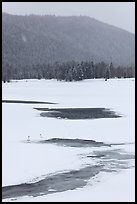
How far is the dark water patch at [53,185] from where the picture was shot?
14327 mm

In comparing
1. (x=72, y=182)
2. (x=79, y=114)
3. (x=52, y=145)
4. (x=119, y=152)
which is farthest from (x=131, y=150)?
(x=79, y=114)

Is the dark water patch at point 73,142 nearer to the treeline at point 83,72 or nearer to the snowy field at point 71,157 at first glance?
the snowy field at point 71,157

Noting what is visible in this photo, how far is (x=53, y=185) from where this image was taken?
15328 mm

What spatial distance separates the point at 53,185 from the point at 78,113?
24845mm

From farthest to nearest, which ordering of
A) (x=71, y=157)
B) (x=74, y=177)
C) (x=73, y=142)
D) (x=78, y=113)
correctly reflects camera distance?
(x=78, y=113) → (x=73, y=142) → (x=71, y=157) → (x=74, y=177)

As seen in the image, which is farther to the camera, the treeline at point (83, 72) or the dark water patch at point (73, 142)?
the treeline at point (83, 72)

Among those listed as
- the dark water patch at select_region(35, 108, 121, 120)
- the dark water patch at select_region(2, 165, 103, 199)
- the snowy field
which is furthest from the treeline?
the dark water patch at select_region(2, 165, 103, 199)

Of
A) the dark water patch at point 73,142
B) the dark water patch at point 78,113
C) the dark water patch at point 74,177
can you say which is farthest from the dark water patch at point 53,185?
the dark water patch at point 78,113

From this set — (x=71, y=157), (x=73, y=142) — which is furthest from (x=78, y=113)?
(x=71, y=157)

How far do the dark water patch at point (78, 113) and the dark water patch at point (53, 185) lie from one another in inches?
750

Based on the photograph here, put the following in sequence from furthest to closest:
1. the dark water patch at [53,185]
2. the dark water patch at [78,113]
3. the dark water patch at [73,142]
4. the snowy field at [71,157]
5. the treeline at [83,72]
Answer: the treeline at [83,72] → the dark water patch at [78,113] → the dark water patch at [73,142] → the snowy field at [71,157] → the dark water patch at [53,185]

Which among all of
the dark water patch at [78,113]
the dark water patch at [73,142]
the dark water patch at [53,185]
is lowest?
the dark water patch at [53,185]

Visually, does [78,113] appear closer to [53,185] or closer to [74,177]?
[74,177]

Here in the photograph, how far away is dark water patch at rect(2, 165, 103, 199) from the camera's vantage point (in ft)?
47.0
